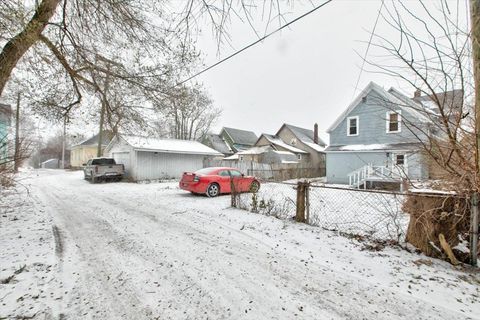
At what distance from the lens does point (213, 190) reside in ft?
30.6

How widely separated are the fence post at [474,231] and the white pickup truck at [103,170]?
55.3 feet

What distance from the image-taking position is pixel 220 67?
22.2 ft

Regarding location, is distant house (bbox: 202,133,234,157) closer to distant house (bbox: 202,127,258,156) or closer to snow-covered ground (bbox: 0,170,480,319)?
distant house (bbox: 202,127,258,156)

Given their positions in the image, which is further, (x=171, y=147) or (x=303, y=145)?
(x=303, y=145)

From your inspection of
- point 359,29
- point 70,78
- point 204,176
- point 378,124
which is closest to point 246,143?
point 378,124

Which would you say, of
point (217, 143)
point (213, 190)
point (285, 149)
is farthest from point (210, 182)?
point (217, 143)

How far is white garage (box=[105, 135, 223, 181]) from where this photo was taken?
16.0 m

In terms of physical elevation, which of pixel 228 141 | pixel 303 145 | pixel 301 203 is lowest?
pixel 301 203

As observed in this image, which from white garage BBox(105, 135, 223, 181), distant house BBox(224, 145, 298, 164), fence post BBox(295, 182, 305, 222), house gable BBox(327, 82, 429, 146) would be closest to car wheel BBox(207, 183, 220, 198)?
fence post BBox(295, 182, 305, 222)

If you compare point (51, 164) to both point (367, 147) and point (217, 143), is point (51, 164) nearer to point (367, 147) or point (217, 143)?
point (217, 143)

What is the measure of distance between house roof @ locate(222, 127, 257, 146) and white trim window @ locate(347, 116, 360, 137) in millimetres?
22696

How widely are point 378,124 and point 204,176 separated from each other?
43.1 feet

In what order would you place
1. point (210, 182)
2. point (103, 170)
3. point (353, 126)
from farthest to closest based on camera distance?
point (353, 126), point (103, 170), point (210, 182)

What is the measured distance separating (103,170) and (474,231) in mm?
16948
